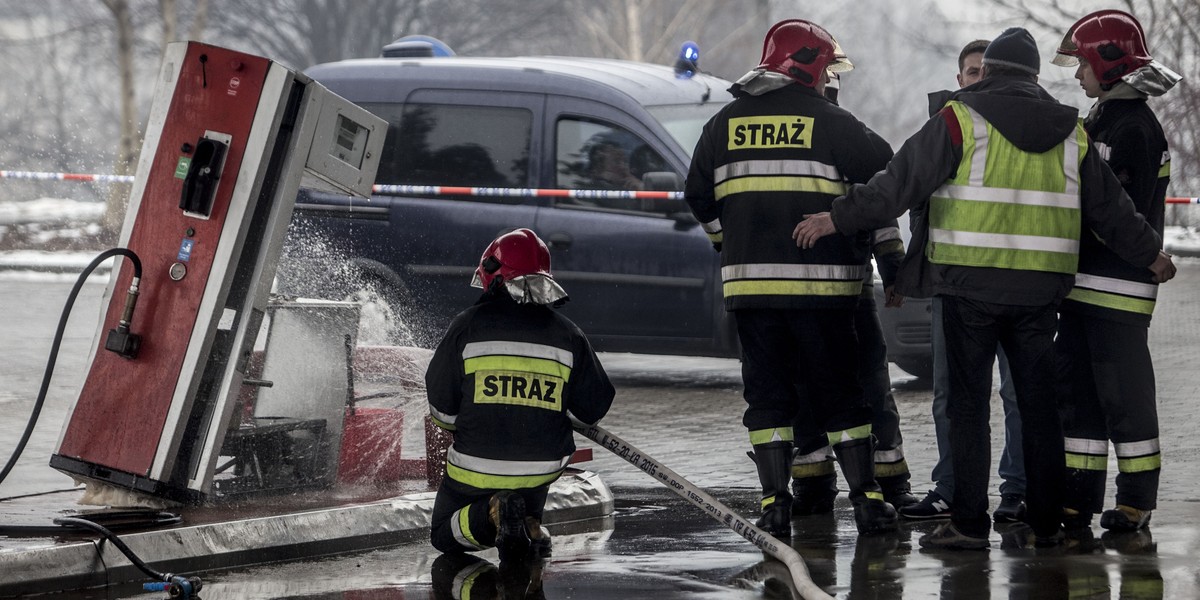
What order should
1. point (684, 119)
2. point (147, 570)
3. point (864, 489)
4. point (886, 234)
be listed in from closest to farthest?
1. point (147, 570)
2. point (864, 489)
3. point (886, 234)
4. point (684, 119)

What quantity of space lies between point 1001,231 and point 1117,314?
622mm

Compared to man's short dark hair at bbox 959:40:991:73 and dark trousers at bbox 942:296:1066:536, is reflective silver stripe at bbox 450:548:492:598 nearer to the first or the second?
dark trousers at bbox 942:296:1066:536

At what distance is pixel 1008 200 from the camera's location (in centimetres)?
525

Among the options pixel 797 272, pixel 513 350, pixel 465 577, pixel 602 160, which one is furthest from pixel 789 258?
pixel 602 160

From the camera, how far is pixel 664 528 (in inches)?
232

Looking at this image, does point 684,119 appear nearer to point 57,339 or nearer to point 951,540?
point 951,540

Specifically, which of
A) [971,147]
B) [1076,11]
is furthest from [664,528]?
[1076,11]

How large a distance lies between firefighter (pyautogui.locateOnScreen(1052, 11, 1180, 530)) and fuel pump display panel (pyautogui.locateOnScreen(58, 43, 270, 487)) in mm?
2829

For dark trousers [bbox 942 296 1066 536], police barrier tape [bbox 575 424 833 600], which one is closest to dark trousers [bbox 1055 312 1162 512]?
dark trousers [bbox 942 296 1066 536]

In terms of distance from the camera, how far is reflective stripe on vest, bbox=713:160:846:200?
5.60 metres

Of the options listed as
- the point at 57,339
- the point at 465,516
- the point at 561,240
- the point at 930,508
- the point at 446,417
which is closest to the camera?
the point at 465,516

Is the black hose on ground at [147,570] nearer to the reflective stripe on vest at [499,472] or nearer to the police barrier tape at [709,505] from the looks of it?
the reflective stripe on vest at [499,472]

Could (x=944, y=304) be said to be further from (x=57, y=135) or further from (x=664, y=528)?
(x=57, y=135)

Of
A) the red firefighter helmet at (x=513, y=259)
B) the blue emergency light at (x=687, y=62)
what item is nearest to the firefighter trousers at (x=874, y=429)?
the red firefighter helmet at (x=513, y=259)
